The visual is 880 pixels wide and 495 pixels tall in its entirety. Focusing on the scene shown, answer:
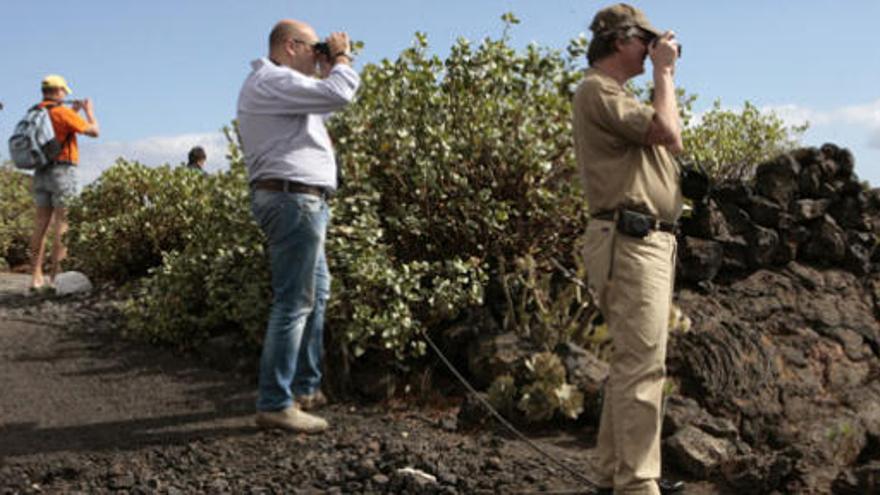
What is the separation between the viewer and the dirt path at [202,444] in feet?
16.1

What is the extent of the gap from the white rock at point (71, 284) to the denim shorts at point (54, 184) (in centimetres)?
77

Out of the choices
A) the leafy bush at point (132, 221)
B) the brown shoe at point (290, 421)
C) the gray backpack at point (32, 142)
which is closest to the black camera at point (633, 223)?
the brown shoe at point (290, 421)

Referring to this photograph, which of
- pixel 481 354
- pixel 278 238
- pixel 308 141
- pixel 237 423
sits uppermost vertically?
pixel 308 141

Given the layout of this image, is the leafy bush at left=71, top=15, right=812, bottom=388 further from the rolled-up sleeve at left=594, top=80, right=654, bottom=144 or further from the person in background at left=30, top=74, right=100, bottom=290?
the person in background at left=30, top=74, right=100, bottom=290

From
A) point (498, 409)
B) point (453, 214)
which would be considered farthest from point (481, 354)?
point (453, 214)

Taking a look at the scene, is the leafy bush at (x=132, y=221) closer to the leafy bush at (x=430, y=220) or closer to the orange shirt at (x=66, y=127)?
the orange shirt at (x=66, y=127)

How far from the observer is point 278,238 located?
16.7 feet

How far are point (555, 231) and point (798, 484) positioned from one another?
280 cm

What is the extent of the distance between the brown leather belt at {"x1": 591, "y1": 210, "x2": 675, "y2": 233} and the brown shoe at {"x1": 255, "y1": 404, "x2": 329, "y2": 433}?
87.4 inches

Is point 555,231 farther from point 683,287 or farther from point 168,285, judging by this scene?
point 168,285

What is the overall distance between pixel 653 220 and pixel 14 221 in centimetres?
1388

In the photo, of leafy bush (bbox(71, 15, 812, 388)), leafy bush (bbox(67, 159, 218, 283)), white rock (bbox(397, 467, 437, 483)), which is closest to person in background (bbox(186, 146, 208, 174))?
leafy bush (bbox(67, 159, 218, 283))

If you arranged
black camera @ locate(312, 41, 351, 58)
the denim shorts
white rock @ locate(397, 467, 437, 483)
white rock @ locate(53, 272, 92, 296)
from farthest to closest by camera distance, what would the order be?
the denim shorts < white rock @ locate(53, 272, 92, 296) < black camera @ locate(312, 41, 351, 58) < white rock @ locate(397, 467, 437, 483)

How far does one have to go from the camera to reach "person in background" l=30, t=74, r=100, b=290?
10078mm
